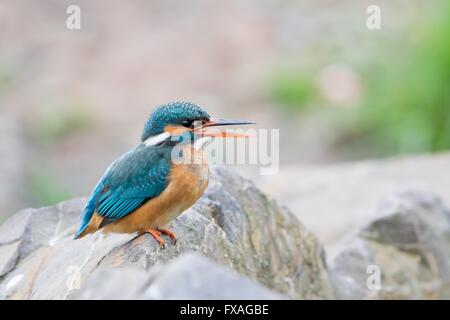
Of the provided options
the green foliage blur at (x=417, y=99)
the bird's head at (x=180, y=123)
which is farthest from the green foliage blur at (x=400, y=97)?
the bird's head at (x=180, y=123)

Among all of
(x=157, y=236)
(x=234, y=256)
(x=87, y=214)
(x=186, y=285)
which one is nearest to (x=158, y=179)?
(x=157, y=236)

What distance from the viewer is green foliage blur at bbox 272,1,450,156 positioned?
9.28m

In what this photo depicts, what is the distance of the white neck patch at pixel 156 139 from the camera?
14.5ft

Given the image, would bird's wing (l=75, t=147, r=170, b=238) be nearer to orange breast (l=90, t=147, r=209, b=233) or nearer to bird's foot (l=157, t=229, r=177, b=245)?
orange breast (l=90, t=147, r=209, b=233)

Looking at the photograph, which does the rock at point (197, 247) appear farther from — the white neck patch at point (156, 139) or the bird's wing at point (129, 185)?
the white neck patch at point (156, 139)

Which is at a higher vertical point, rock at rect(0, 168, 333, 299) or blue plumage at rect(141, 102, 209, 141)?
blue plumage at rect(141, 102, 209, 141)

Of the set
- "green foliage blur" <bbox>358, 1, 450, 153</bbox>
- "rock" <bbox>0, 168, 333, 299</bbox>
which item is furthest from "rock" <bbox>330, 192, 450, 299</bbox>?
"green foliage blur" <bbox>358, 1, 450, 153</bbox>

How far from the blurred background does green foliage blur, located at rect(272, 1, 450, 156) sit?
1 centimetres

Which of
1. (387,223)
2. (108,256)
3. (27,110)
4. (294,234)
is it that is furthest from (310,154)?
(108,256)

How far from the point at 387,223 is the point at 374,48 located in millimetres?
4800

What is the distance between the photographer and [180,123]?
4.41 metres
